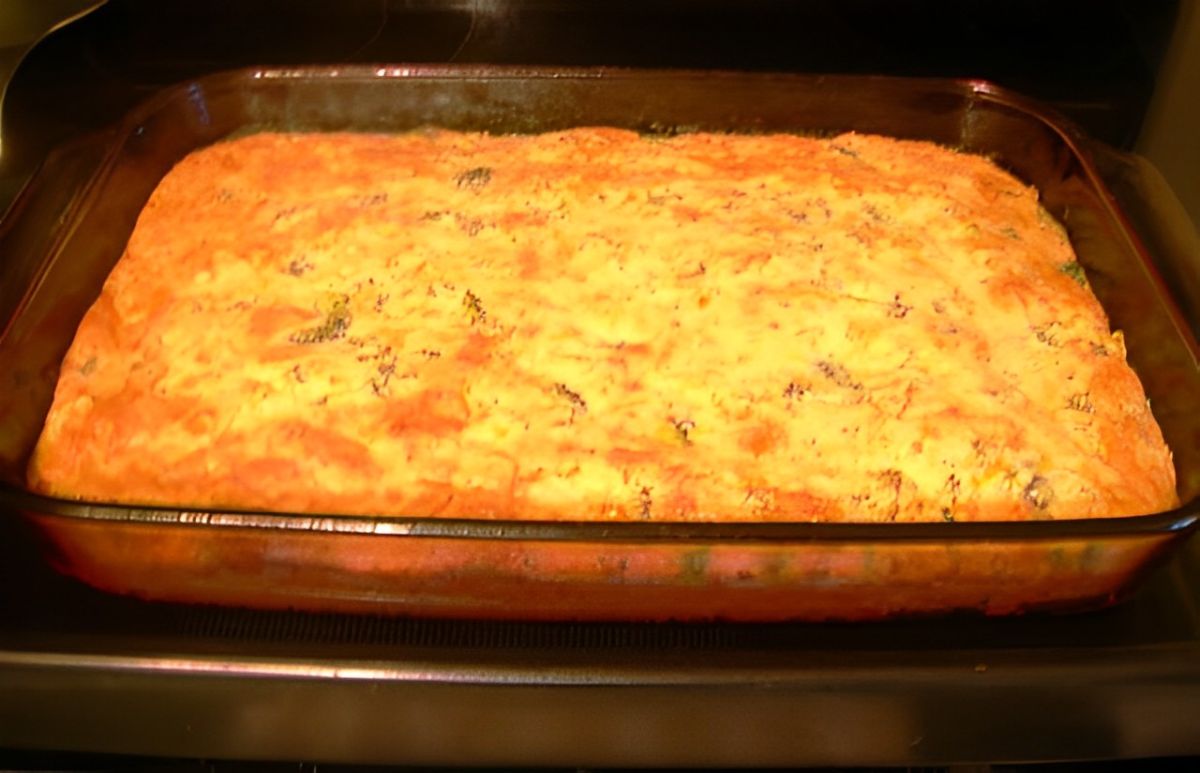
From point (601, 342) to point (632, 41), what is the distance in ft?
2.79

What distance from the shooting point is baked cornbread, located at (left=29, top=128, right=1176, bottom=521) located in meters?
1.15

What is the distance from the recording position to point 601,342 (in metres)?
1.30

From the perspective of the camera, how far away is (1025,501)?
1139 millimetres

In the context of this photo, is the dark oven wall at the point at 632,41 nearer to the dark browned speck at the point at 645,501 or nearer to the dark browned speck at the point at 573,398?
the dark browned speck at the point at 573,398

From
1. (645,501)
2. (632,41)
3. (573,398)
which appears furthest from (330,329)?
(632,41)

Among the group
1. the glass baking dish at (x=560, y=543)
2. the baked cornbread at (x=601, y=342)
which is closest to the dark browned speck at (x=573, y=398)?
the baked cornbread at (x=601, y=342)

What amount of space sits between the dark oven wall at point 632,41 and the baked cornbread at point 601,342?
13.2 inches

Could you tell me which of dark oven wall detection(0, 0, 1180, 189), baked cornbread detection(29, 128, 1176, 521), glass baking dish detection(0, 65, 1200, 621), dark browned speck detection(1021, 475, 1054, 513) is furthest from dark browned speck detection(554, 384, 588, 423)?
dark oven wall detection(0, 0, 1180, 189)

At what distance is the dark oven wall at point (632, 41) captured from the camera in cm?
180

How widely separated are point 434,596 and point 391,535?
124mm

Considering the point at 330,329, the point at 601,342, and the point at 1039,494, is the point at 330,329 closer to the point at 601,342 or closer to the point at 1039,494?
the point at 601,342

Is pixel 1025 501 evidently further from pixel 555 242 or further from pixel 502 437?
pixel 555 242

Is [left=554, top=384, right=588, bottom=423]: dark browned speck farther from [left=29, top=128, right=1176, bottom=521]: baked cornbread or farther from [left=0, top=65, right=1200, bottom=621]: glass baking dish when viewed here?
[left=0, top=65, right=1200, bottom=621]: glass baking dish

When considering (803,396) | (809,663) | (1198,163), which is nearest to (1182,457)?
(803,396)
